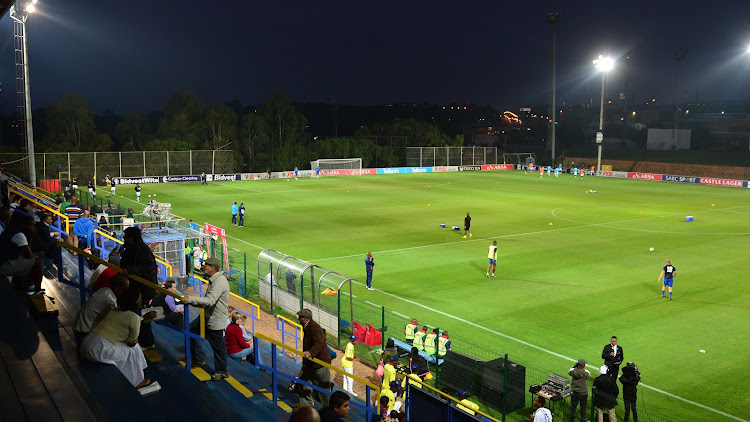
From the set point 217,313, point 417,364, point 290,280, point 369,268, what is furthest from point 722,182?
point 217,313

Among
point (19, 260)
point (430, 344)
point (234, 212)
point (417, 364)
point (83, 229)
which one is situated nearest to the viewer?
point (19, 260)

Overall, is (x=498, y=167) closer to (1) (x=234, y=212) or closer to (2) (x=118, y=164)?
(2) (x=118, y=164)

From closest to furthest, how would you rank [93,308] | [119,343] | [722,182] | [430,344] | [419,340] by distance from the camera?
1. [119,343]
2. [93,308]
3. [430,344]
4. [419,340]
5. [722,182]

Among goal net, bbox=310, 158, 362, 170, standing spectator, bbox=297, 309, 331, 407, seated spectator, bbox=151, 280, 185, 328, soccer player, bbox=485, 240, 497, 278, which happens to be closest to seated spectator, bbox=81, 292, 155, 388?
seated spectator, bbox=151, 280, 185, 328

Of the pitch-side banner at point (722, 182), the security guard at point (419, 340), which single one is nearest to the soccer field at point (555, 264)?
the security guard at point (419, 340)

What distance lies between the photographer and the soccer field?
1694 centimetres

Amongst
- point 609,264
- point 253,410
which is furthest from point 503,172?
point 253,410

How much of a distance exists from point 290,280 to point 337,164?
209 feet

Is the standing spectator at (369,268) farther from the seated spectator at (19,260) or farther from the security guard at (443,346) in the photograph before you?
the seated spectator at (19,260)

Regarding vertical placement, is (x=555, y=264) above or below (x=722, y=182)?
below

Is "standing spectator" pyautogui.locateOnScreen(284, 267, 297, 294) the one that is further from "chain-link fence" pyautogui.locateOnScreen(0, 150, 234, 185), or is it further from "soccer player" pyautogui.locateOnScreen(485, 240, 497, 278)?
"chain-link fence" pyautogui.locateOnScreen(0, 150, 234, 185)

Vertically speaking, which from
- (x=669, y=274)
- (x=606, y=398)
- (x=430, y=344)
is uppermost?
(x=669, y=274)

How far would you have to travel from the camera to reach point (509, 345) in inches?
692

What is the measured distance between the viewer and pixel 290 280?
2059 cm
